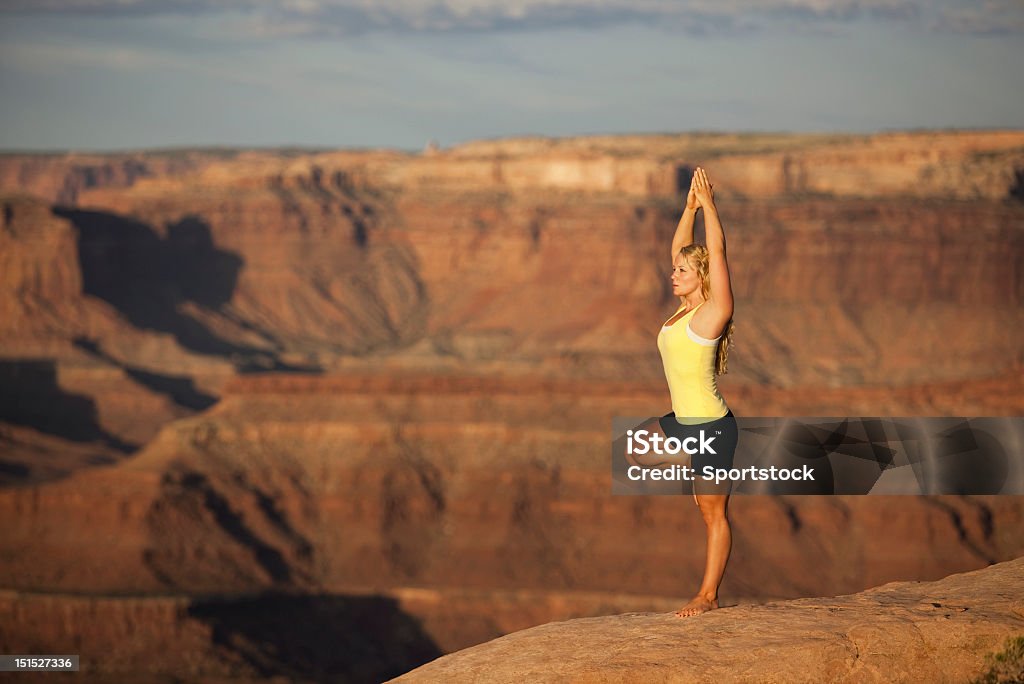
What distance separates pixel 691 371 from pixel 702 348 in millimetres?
226

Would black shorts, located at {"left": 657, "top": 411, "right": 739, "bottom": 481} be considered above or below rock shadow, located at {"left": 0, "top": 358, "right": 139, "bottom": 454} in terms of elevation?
above

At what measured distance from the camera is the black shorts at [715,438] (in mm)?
13172

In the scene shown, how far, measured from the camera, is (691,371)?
42.6ft

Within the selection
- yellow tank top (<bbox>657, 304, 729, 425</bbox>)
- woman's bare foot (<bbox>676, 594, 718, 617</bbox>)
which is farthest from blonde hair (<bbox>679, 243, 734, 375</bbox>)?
woman's bare foot (<bbox>676, 594, 718, 617</bbox>)

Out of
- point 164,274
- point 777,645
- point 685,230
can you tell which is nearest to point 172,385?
point 164,274

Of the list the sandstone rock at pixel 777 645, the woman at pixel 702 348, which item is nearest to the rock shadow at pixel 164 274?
the sandstone rock at pixel 777 645

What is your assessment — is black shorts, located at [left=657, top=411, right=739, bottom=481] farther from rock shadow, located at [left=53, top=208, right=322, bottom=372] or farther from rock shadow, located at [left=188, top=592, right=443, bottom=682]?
rock shadow, located at [left=53, top=208, right=322, bottom=372]

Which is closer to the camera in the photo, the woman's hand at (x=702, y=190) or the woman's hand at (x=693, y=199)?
the woman's hand at (x=702, y=190)

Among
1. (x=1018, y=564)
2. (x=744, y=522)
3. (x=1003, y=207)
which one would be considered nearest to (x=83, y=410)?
(x=744, y=522)

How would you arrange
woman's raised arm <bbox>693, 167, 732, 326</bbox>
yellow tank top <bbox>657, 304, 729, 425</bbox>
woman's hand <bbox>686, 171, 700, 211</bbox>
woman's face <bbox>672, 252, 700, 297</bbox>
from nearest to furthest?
woman's raised arm <bbox>693, 167, 732, 326</bbox> → yellow tank top <bbox>657, 304, 729, 425</bbox> → woman's face <bbox>672, 252, 700, 297</bbox> → woman's hand <bbox>686, 171, 700, 211</bbox>

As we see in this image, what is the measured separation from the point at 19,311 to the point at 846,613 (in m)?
144

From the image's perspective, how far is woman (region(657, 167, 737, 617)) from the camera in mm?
12742

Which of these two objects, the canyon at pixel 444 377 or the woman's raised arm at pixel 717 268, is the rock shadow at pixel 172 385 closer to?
the canyon at pixel 444 377

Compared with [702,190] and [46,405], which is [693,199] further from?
[46,405]
